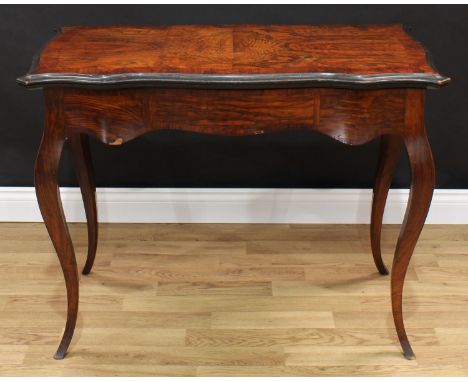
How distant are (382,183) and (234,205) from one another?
0.65 meters

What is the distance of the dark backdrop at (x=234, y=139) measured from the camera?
2424 millimetres

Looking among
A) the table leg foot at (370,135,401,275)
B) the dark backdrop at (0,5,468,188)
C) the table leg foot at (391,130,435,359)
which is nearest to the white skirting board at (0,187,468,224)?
the dark backdrop at (0,5,468,188)

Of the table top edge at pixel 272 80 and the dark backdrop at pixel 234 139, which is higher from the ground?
the table top edge at pixel 272 80

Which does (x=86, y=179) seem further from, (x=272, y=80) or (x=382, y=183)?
(x=382, y=183)

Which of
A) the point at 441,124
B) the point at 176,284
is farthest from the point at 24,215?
the point at 441,124

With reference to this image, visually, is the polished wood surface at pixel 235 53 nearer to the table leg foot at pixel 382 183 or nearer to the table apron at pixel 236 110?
the table apron at pixel 236 110

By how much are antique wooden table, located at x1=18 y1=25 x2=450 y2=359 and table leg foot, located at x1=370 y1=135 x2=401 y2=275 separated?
1.26 feet

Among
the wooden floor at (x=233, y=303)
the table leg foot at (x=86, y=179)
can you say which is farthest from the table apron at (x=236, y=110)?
the wooden floor at (x=233, y=303)

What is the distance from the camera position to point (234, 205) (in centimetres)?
272

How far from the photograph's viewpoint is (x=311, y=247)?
2.62 metres

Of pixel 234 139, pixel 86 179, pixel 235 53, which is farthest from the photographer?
pixel 234 139

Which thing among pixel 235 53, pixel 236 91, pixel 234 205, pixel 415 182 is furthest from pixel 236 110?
pixel 234 205

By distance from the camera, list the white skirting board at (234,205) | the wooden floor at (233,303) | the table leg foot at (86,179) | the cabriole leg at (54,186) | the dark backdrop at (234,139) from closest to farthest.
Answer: the cabriole leg at (54,186), the wooden floor at (233,303), the table leg foot at (86,179), the dark backdrop at (234,139), the white skirting board at (234,205)

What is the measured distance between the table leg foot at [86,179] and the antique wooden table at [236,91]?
356 millimetres
